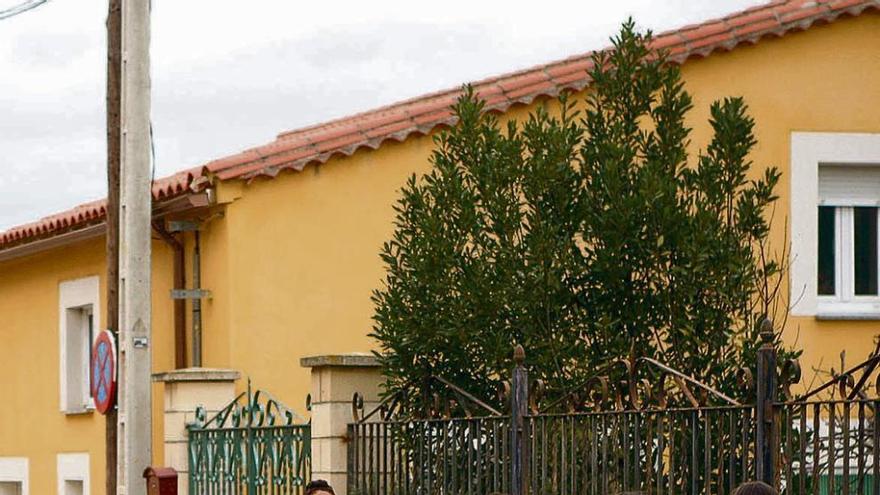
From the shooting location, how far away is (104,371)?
1422 cm

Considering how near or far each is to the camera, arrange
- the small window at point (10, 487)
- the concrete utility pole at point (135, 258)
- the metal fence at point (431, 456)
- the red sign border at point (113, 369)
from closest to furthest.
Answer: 1. the metal fence at point (431, 456)
2. the concrete utility pole at point (135, 258)
3. the red sign border at point (113, 369)
4. the small window at point (10, 487)

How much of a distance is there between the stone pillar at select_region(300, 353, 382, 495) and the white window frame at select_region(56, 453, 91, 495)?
8.60 metres

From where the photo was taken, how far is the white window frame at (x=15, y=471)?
22.0 m

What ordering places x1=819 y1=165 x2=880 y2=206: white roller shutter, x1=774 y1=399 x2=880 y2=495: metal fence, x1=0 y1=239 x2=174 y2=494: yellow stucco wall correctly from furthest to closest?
x1=0 y1=239 x2=174 y2=494: yellow stucco wall
x1=819 y1=165 x2=880 y2=206: white roller shutter
x1=774 y1=399 x2=880 y2=495: metal fence

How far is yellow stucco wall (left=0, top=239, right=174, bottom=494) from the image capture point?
20109 millimetres

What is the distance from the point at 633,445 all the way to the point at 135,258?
5583 millimetres

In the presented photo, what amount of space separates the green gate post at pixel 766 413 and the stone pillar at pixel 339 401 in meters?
4.20

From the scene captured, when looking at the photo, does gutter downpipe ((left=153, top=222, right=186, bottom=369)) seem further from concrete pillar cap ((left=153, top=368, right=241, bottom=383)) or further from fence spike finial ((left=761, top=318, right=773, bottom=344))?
fence spike finial ((left=761, top=318, right=773, bottom=344))

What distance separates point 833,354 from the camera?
16.5m

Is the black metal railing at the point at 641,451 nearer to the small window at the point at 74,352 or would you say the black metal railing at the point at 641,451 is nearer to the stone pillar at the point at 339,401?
the stone pillar at the point at 339,401

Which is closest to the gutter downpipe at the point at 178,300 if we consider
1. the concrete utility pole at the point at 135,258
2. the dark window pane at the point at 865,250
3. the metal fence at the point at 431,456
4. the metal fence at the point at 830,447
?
the concrete utility pole at the point at 135,258

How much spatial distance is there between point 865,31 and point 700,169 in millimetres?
7377

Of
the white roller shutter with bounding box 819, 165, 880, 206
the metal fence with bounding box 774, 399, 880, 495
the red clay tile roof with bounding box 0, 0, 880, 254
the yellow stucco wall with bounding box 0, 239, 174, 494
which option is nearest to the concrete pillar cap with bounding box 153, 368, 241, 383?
the red clay tile roof with bounding box 0, 0, 880, 254

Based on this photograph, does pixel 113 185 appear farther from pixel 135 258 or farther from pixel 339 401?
pixel 339 401
